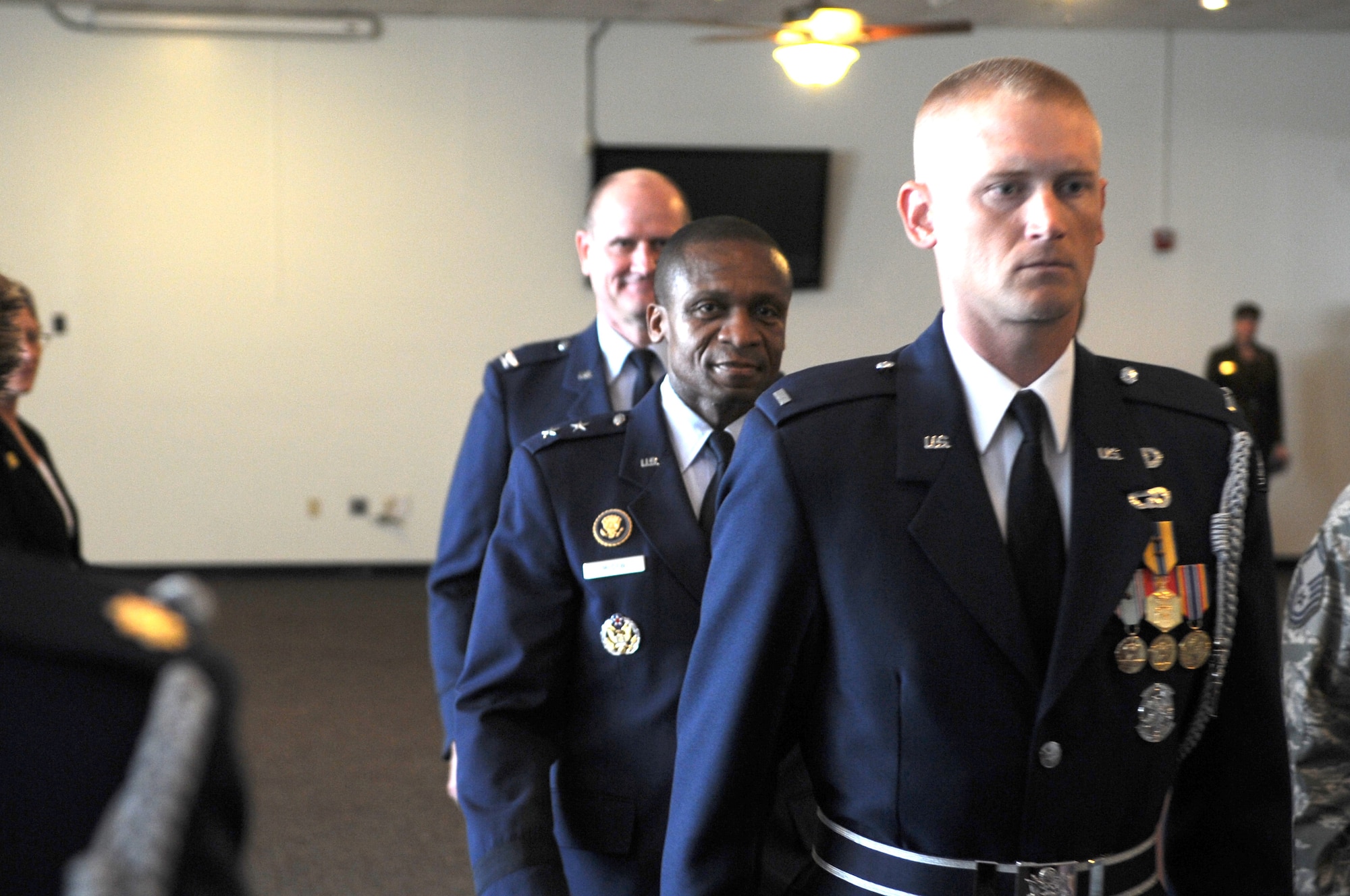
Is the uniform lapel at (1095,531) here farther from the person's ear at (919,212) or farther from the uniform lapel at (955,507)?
the person's ear at (919,212)

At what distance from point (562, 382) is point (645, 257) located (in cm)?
27

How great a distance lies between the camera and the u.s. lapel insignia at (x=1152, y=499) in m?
1.23

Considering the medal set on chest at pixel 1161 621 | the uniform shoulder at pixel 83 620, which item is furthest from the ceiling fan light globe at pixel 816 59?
the uniform shoulder at pixel 83 620

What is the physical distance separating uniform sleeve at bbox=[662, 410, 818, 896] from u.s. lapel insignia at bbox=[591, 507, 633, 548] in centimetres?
40

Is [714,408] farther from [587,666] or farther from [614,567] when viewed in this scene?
[587,666]

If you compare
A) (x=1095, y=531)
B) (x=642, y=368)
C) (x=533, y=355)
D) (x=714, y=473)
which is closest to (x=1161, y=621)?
(x=1095, y=531)

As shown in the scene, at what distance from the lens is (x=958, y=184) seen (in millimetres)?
1230

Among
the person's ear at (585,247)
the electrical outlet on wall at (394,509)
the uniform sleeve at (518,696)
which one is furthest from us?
the electrical outlet on wall at (394,509)

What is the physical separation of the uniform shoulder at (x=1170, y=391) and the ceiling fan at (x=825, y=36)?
3.52 meters

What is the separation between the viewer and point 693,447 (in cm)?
179

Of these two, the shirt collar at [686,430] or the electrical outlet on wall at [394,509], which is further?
the electrical outlet on wall at [394,509]

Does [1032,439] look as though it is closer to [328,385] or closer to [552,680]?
[552,680]

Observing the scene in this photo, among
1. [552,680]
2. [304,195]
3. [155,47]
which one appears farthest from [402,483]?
[552,680]

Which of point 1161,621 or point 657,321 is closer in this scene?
point 1161,621
